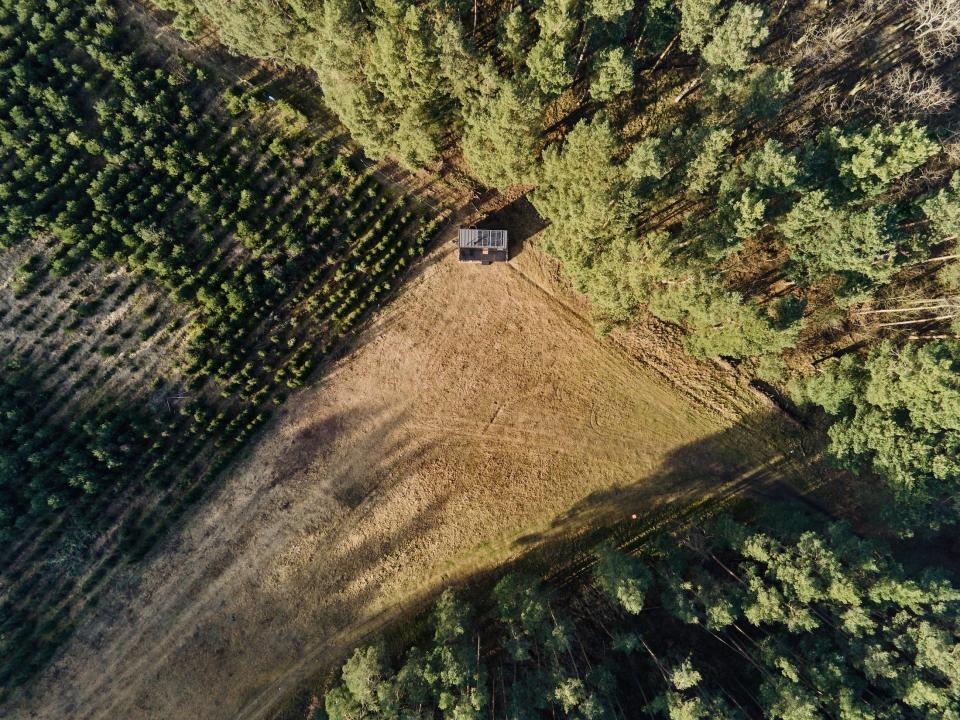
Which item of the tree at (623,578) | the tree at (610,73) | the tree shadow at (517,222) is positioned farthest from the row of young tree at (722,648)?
the tree at (610,73)

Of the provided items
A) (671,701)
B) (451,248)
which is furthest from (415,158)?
(671,701)

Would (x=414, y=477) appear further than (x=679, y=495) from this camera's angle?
No

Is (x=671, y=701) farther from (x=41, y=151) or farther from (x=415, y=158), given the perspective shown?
(x=41, y=151)

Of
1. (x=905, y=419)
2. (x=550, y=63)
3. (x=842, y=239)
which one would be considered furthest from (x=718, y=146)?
(x=905, y=419)

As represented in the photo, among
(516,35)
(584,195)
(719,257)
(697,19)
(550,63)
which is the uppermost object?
(697,19)

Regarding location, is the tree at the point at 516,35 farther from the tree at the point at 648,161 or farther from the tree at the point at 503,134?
the tree at the point at 648,161

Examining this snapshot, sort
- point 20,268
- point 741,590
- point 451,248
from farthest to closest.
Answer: point 451,248 → point 20,268 → point 741,590

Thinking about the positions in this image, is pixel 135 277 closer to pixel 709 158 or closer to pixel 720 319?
pixel 709 158
